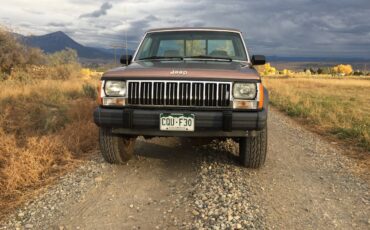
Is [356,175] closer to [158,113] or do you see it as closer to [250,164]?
[250,164]

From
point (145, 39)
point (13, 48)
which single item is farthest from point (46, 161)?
point (13, 48)

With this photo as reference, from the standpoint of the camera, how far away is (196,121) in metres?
4.57

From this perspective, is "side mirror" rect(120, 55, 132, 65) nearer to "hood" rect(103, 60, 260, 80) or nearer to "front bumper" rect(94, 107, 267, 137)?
"hood" rect(103, 60, 260, 80)

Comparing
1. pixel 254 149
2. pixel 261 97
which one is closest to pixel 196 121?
pixel 261 97

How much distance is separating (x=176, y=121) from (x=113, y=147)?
1.13m

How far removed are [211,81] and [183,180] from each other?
4.21 feet

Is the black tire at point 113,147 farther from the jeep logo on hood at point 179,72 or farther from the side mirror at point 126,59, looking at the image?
the side mirror at point 126,59

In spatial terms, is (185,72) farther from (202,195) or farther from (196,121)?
(202,195)

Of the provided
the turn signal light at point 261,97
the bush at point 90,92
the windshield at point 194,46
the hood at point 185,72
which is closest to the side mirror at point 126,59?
the windshield at point 194,46

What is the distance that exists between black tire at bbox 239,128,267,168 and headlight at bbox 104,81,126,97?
66.1 inches

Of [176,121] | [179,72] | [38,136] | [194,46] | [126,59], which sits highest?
[194,46]

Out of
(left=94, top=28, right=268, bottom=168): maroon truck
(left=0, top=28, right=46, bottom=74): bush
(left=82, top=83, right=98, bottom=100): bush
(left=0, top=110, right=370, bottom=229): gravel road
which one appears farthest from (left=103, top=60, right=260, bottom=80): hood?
(left=0, top=28, right=46, bottom=74): bush

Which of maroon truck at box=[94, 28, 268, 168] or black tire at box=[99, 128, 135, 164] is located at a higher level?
maroon truck at box=[94, 28, 268, 168]

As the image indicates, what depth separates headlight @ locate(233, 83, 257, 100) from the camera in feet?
15.2
